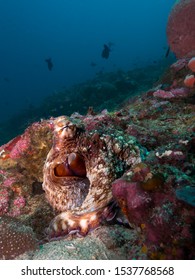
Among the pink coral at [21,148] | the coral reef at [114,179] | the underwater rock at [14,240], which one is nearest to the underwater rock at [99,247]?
the coral reef at [114,179]

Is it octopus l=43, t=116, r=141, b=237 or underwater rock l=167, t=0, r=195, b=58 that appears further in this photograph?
underwater rock l=167, t=0, r=195, b=58

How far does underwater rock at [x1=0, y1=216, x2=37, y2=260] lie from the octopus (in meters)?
0.28

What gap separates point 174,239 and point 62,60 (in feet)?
492

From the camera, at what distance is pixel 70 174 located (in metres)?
3.53

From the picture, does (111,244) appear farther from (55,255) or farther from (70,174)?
(70,174)

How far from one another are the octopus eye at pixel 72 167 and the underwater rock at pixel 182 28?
31.3ft

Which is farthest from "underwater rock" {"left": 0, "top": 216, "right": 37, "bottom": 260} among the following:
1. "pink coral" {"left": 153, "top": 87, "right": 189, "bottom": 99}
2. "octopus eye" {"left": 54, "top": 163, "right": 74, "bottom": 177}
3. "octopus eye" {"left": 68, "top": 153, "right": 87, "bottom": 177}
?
"pink coral" {"left": 153, "top": 87, "right": 189, "bottom": 99}

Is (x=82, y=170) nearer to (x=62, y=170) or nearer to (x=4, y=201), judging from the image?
(x=62, y=170)

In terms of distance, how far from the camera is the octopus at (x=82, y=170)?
299 cm

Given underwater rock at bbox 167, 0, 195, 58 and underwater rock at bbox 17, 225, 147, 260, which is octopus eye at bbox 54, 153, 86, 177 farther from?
underwater rock at bbox 167, 0, 195, 58

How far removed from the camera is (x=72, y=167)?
3473mm

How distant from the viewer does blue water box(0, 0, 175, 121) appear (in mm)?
119625

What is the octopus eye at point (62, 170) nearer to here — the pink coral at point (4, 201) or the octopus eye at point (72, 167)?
the octopus eye at point (72, 167)
